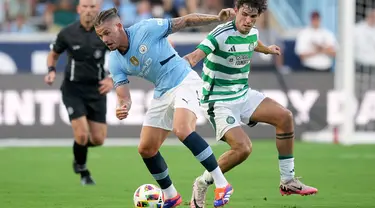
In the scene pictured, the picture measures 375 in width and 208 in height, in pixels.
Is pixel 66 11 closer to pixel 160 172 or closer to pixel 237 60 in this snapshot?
pixel 237 60

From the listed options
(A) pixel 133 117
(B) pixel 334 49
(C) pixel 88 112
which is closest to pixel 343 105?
(B) pixel 334 49

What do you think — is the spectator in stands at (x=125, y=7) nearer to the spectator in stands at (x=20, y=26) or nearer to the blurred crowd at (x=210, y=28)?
the blurred crowd at (x=210, y=28)

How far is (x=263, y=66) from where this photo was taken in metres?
21.9

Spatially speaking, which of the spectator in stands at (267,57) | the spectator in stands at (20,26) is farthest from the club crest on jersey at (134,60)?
the spectator in stands at (20,26)

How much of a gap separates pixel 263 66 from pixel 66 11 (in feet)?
17.2

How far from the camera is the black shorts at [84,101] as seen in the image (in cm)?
1439

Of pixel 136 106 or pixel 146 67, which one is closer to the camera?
pixel 146 67

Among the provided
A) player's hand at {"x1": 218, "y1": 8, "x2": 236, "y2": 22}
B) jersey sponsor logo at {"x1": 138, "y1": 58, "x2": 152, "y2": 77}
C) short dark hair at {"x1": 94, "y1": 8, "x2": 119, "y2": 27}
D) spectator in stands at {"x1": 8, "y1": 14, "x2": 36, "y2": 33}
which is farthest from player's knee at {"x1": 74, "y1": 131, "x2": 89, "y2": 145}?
spectator in stands at {"x1": 8, "y1": 14, "x2": 36, "y2": 33}

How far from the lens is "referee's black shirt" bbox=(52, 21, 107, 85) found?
47.1 ft

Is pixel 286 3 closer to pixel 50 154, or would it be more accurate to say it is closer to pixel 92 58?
pixel 50 154

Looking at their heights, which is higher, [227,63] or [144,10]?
[227,63]

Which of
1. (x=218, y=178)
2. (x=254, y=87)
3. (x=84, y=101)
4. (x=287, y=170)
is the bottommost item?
(x=254, y=87)

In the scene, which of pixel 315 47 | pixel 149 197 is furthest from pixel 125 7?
pixel 149 197

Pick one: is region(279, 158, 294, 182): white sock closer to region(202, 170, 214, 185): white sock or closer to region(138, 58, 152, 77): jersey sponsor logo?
region(202, 170, 214, 185): white sock
